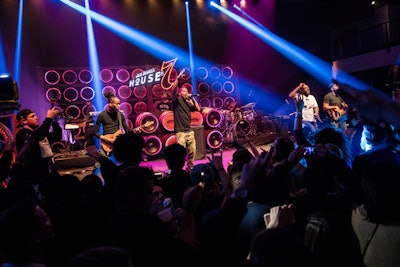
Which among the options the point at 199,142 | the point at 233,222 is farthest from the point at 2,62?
the point at 233,222

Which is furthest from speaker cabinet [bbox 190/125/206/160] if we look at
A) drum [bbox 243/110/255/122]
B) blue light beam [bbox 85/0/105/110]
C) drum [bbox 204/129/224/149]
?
blue light beam [bbox 85/0/105/110]

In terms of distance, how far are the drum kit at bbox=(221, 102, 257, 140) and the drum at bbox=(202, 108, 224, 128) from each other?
0.51m

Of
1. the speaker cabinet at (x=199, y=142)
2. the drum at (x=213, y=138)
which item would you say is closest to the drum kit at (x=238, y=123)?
the drum at (x=213, y=138)

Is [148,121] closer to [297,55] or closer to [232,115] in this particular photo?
[232,115]

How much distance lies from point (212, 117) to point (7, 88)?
23.1ft

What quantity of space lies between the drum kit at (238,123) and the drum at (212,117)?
51cm

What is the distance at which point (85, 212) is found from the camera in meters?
2.17

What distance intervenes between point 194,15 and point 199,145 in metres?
5.52

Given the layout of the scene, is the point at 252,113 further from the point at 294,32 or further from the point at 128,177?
the point at 128,177

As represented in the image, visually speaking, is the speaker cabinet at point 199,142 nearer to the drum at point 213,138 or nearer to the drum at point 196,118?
the drum at point 196,118

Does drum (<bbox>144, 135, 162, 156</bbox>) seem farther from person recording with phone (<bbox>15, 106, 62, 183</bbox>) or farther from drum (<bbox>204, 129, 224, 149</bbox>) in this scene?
person recording with phone (<bbox>15, 106, 62, 183</bbox>)

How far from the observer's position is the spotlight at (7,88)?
4.54 metres

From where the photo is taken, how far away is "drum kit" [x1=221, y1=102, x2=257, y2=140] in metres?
11.4

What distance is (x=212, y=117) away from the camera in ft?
36.2
